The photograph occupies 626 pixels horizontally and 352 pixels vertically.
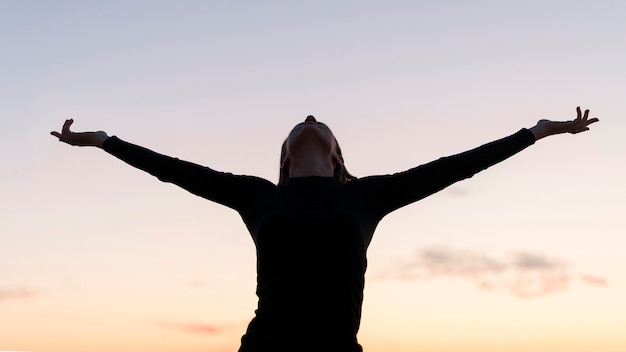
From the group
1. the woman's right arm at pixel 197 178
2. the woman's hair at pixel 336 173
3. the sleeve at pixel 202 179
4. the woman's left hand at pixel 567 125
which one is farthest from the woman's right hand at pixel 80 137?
the woman's left hand at pixel 567 125

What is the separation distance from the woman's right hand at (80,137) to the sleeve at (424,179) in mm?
2216

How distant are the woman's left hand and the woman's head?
162cm

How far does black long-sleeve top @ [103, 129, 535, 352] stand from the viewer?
222 inches

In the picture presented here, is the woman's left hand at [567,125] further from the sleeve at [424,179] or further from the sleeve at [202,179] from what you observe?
the sleeve at [202,179]

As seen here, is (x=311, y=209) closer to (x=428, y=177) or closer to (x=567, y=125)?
(x=428, y=177)

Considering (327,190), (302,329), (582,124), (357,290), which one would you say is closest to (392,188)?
(327,190)

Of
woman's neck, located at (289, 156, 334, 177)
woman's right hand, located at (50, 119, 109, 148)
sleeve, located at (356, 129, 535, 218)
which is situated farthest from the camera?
woman's right hand, located at (50, 119, 109, 148)

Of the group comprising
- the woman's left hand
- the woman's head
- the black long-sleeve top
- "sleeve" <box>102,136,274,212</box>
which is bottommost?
the black long-sleeve top

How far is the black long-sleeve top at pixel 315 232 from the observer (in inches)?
222

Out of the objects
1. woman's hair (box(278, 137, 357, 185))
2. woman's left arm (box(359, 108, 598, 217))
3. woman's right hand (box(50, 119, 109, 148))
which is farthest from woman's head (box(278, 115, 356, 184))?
woman's right hand (box(50, 119, 109, 148))

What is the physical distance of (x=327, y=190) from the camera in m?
6.07

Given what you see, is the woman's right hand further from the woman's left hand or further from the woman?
the woman's left hand

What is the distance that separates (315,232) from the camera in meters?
5.73

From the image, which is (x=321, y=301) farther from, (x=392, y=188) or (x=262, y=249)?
(x=392, y=188)
